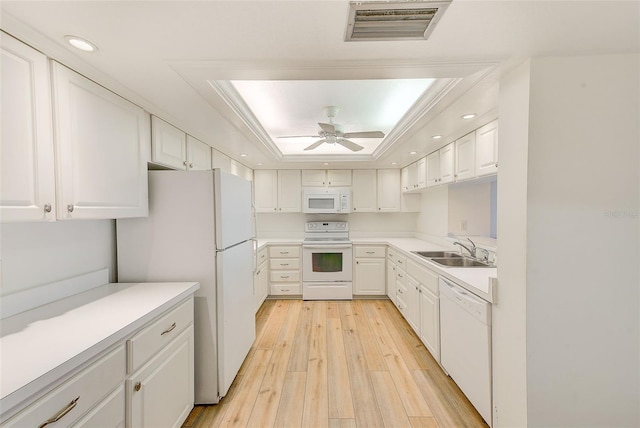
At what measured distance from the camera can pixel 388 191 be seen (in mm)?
4355

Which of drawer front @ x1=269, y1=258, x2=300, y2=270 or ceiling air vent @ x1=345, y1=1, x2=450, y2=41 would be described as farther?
drawer front @ x1=269, y1=258, x2=300, y2=270

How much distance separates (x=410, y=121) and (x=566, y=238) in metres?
1.35

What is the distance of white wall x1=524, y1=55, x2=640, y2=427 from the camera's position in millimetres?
Result: 1280

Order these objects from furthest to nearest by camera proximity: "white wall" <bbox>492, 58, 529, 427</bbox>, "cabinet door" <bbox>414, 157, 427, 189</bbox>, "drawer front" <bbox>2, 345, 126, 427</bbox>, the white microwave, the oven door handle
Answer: the white microwave
the oven door handle
"cabinet door" <bbox>414, 157, 427, 189</bbox>
"white wall" <bbox>492, 58, 529, 427</bbox>
"drawer front" <bbox>2, 345, 126, 427</bbox>

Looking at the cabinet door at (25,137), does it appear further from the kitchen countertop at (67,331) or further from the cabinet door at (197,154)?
the cabinet door at (197,154)

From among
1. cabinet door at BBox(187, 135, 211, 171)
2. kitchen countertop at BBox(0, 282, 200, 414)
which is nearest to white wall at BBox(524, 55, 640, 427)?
kitchen countertop at BBox(0, 282, 200, 414)

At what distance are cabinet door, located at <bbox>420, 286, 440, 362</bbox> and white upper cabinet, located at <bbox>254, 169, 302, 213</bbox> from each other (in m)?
2.46

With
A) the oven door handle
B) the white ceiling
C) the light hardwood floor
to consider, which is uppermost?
the white ceiling

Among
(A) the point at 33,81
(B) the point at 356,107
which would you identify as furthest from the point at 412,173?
(A) the point at 33,81

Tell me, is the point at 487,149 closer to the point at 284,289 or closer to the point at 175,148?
the point at 175,148

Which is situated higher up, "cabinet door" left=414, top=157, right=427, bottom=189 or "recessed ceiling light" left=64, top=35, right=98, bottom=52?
"recessed ceiling light" left=64, top=35, right=98, bottom=52

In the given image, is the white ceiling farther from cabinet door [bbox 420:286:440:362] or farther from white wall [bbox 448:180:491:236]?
cabinet door [bbox 420:286:440:362]

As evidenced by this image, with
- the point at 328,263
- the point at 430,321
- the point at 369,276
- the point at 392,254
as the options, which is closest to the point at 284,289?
the point at 328,263

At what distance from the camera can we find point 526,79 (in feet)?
4.25
